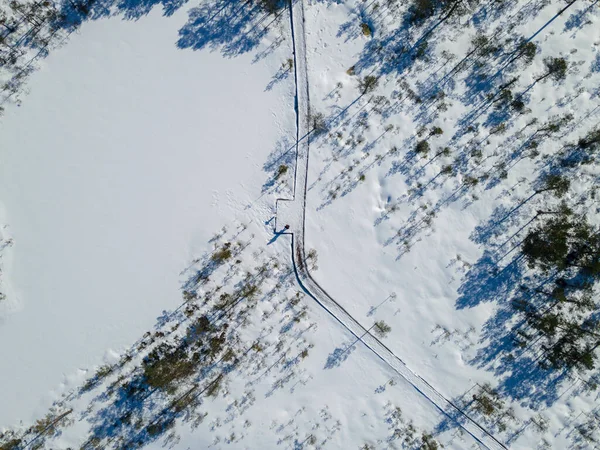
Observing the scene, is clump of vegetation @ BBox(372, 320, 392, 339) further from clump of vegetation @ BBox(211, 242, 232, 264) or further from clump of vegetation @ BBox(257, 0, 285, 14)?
clump of vegetation @ BBox(257, 0, 285, 14)

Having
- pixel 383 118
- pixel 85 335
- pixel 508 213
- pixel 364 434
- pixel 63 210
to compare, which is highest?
pixel 63 210

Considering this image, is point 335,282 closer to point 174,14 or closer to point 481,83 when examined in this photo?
point 481,83

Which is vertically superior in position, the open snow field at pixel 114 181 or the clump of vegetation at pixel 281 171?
the open snow field at pixel 114 181

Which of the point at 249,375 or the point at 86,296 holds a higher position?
the point at 86,296

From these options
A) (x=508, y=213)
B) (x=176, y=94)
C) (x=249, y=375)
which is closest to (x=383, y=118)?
(x=508, y=213)

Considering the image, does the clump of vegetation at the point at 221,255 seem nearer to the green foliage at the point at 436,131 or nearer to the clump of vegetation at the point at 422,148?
the clump of vegetation at the point at 422,148

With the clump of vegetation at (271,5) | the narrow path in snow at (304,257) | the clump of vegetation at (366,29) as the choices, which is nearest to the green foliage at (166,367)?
the narrow path in snow at (304,257)
